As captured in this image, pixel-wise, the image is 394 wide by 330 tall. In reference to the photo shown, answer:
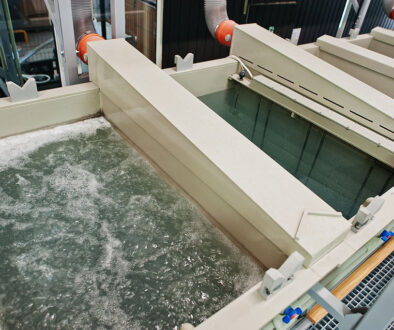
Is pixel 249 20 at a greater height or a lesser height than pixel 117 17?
lesser

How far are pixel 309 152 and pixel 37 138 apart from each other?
1.60 meters

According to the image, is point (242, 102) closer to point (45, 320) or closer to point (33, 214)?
point (33, 214)

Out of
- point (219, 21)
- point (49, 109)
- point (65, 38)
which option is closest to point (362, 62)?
point (219, 21)

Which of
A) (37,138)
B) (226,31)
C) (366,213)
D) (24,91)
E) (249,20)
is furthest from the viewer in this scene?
(249,20)

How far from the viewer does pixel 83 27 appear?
2.04 meters

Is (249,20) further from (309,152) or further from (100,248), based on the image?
(100,248)

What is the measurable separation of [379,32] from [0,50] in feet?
10.8

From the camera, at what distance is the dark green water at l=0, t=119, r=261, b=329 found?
1191 mm

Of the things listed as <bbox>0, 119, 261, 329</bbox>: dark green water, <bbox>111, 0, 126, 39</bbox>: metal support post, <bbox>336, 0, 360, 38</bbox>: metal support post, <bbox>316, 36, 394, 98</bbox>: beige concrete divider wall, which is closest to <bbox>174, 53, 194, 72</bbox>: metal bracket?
<bbox>111, 0, 126, 39</bbox>: metal support post

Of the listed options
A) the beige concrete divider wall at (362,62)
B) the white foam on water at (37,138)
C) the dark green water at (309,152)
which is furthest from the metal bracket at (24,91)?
the beige concrete divider wall at (362,62)

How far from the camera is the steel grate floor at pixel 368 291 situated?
1.12m

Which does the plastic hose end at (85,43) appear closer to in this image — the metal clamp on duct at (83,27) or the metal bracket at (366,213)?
the metal clamp on duct at (83,27)

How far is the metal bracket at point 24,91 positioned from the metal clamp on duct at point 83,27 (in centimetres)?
40

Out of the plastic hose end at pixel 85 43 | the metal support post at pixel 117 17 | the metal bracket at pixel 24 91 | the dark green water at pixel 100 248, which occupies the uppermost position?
the metal support post at pixel 117 17
